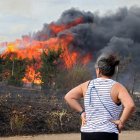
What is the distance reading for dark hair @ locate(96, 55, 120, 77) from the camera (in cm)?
503

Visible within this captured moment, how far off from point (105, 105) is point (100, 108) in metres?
0.07

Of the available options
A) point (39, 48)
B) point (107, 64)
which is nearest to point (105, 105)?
point (107, 64)

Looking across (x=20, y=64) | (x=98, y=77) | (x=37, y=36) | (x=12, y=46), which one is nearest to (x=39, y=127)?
(x=98, y=77)

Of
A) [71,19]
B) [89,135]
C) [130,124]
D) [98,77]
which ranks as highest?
[71,19]

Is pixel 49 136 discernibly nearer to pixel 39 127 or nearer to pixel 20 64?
pixel 39 127

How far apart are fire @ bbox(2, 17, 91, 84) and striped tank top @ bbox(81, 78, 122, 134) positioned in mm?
36174

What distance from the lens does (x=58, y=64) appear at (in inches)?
1490

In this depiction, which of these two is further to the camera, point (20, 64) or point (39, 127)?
point (20, 64)

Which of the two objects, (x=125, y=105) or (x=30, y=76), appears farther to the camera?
(x=30, y=76)

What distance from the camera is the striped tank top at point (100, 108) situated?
16.3ft

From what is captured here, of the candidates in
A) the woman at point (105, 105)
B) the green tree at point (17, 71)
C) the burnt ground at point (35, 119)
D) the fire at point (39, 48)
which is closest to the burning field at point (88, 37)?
the fire at point (39, 48)

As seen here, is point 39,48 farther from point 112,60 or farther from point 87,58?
point 112,60

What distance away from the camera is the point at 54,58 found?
37219 mm

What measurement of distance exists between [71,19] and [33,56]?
Result: 49.9 ft
